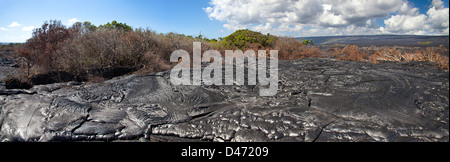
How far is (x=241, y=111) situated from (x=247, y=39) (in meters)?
10.4

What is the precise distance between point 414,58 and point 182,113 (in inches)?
348

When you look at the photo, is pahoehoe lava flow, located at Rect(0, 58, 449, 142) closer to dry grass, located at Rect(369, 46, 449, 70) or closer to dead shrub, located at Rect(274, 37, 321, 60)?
dry grass, located at Rect(369, 46, 449, 70)

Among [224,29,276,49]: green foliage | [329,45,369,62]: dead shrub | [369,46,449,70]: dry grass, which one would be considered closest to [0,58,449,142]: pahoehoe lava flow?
[369,46,449,70]: dry grass

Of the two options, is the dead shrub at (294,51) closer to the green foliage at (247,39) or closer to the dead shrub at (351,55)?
the dead shrub at (351,55)

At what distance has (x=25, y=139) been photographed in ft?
11.5

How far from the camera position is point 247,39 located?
13859 mm

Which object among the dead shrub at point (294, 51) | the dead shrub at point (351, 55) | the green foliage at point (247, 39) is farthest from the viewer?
the green foliage at point (247, 39)

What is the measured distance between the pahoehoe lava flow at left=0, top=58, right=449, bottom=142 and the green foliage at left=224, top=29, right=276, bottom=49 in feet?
27.2

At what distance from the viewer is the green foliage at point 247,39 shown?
13.6m

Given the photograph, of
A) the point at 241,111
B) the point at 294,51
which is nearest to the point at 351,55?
the point at 294,51

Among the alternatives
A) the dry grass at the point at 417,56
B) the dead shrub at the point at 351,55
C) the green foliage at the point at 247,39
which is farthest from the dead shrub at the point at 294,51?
the dry grass at the point at 417,56

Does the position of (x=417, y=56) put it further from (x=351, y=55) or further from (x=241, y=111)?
(x=241, y=111)

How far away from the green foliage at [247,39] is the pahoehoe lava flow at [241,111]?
829 centimetres
